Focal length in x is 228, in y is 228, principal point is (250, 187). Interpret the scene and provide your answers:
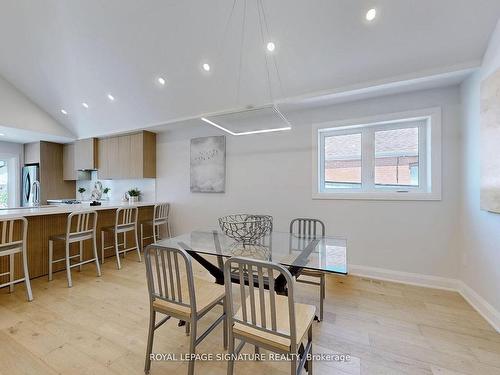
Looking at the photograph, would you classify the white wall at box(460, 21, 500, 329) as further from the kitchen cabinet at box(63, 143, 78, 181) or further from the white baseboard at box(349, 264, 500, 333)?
the kitchen cabinet at box(63, 143, 78, 181)

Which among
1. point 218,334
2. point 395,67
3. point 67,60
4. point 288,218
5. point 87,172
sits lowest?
point 218,334

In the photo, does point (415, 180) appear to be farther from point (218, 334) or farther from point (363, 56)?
point (218, 334)

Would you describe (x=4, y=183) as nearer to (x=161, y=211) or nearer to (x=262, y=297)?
(x=161, y=211)

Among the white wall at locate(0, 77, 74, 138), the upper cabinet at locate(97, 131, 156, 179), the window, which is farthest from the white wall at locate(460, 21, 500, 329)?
the window

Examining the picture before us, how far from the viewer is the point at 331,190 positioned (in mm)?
3445

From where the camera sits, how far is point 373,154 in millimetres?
3203

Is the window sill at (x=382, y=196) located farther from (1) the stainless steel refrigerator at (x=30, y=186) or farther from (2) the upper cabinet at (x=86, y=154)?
(1) the stainless steel refrigerator at (x=30, y=186)

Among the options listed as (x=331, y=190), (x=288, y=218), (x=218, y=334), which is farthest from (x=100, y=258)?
(x=331, y=190)

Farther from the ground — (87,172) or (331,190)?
(87,172)

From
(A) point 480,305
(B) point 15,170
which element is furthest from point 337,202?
(B) point 15,170

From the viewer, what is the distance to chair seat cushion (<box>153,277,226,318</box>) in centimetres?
150

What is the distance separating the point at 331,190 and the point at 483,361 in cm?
222

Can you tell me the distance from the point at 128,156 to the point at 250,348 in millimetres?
4453

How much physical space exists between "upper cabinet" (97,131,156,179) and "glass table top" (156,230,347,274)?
2.82 m
